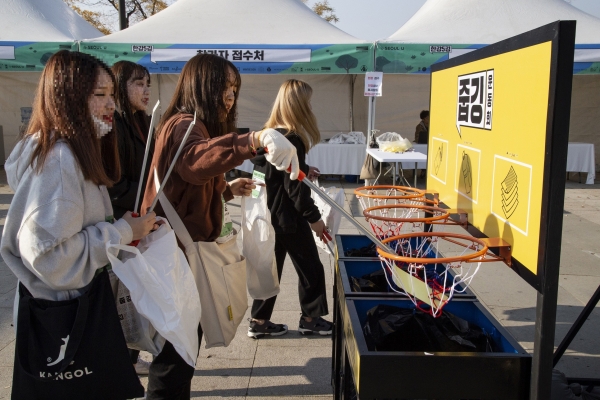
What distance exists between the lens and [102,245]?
1.72 metres

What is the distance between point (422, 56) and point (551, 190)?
8.53 metres

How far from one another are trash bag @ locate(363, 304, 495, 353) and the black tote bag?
0.87 meters

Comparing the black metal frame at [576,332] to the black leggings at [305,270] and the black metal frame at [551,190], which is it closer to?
the black metal frame at [551,190]

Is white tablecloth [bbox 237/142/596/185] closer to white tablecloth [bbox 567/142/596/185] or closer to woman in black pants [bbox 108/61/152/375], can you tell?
white tablecloth [bbox 567/142/596/185]

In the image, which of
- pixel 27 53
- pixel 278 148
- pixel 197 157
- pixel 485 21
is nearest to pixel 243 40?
pixel 27 53

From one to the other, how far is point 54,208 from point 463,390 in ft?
4.40

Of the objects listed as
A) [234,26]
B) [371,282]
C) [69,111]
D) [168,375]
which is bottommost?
[168,375]

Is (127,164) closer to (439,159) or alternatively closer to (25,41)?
(439,159)

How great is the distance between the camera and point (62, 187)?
163cm

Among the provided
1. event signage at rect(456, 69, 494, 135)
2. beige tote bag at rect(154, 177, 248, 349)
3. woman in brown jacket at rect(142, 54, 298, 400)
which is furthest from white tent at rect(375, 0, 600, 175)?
Result: beige tote bag at rect(154, 177, 248, 349)

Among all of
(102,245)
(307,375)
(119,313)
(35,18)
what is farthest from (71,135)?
(35,18)

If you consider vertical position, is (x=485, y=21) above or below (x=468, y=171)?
above

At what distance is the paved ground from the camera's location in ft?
9.94

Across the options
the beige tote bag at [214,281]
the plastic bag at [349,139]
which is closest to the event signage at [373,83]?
the plastic bag at [349,139]
